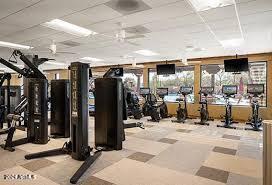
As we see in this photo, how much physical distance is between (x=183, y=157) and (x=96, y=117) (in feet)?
7.31

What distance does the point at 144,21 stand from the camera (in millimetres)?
4492

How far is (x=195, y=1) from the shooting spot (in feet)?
11.6

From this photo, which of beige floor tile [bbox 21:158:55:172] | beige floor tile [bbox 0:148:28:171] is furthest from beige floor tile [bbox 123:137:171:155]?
beige floor tile [bbox 0:148:28:171]

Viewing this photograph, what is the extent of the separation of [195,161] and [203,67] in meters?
6.86

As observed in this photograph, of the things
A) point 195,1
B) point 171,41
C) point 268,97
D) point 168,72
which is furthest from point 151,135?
point 268,97

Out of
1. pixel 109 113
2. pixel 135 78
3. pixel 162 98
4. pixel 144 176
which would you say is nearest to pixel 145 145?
pixel 109 113

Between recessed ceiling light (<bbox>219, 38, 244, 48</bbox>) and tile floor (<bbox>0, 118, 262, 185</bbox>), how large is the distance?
9.82ft

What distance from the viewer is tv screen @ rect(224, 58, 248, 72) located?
26.9 ft

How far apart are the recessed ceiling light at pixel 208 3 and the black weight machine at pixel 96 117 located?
2.19 m

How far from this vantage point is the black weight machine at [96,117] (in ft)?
12.7

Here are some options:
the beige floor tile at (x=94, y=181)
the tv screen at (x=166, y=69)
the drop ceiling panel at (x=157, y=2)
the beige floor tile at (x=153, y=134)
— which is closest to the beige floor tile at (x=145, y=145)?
the beige floor tile at (x=153, y=134)

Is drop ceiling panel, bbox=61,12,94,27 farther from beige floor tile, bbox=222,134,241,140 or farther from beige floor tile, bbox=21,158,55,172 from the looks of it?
beige floor tile, bbox=222,134,241,140

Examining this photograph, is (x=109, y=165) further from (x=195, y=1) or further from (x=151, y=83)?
(x=151, y=83)

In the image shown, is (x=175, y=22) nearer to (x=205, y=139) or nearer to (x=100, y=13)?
(x=100, y=13)
